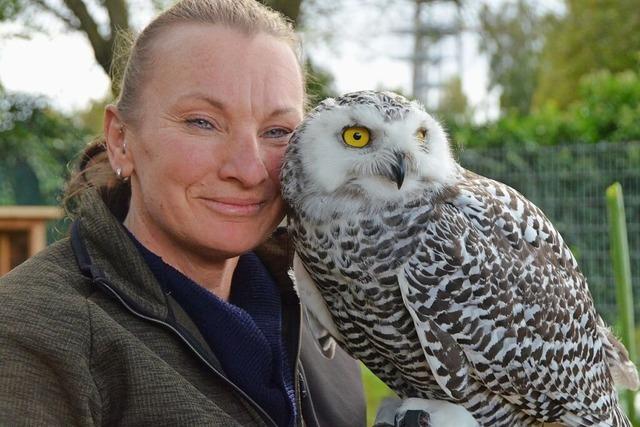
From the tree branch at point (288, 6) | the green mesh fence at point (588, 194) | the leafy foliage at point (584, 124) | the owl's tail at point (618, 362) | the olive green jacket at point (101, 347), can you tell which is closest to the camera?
the olive green jacket at point (101, 347)

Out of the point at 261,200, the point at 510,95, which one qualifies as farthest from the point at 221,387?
the point at 510,95

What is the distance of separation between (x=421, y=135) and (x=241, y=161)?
1.69 feet

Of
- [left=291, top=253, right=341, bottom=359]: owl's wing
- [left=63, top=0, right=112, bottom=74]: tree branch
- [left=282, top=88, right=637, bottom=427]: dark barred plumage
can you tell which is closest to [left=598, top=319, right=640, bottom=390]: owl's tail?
[left=282, top=88, right=637, bottom=427]: dark barred plumage

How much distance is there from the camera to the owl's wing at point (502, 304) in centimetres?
200

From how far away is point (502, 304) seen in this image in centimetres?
209

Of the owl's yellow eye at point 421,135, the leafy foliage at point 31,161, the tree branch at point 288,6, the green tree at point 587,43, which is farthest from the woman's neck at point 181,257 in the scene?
the green tree at point 587,43

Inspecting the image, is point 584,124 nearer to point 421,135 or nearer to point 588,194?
point 588,194

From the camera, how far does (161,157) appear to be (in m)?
1.83

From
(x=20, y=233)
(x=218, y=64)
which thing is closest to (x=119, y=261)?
(x=218, y=64)

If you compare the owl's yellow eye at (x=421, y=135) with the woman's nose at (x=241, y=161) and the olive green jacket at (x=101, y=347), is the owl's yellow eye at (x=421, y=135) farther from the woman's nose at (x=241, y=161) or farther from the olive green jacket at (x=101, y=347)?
the olive green jacket at (x=101, y=347)

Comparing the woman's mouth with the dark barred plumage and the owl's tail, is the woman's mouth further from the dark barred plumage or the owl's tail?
the owl's tail

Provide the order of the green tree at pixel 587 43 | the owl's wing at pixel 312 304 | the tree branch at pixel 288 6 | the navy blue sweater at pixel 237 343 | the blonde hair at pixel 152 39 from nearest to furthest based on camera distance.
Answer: the navy blue sweater at pixel 237 343 → the blonde hair at pixel 152 39 → the owl's wing at pixel 312 304 → the tree branch at pixel 288 6 → the green tree at pixel 587 43

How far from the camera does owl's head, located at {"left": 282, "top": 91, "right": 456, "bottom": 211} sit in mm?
1962

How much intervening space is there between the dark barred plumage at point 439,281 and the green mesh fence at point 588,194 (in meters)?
5.59
